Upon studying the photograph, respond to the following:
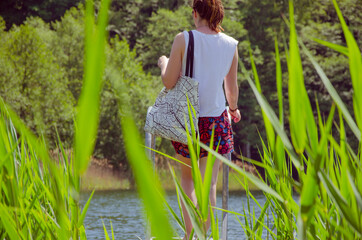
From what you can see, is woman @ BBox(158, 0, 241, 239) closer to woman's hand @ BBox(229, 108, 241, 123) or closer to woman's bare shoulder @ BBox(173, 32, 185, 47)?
woman's bare shoulder @ BBox(173, 32, 185, 47)

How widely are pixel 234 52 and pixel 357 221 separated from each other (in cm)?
209

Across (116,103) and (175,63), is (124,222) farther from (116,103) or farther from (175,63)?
(116,103)

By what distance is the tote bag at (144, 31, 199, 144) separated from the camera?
8.75 ft

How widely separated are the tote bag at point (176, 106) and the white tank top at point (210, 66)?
35mm

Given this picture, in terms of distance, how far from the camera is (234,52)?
9.41 feet

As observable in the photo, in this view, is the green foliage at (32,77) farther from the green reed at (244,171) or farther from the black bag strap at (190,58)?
the green reed at (244,171)

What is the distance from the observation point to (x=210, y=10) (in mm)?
2762

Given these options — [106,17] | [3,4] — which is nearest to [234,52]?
[106,17]

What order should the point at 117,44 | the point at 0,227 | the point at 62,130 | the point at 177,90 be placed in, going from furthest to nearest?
the point at 117,44 < the point at 62,130 < the point at 177,90 < the point at 0,227

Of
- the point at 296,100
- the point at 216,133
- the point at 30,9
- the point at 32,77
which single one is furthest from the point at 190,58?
the point at 30,9

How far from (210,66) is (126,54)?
73.7ft

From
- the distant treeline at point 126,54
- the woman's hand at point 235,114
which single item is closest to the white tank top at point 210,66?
the woman's hand at point 235,114

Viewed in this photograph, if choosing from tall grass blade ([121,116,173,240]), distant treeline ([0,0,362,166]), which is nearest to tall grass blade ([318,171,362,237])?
tall grass blade ([121,116,173,240])

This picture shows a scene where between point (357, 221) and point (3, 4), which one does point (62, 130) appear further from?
point (357, 221)
